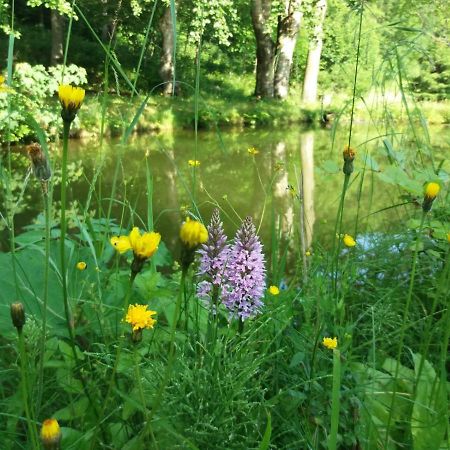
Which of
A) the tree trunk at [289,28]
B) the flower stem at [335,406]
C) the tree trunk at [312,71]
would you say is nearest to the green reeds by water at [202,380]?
the flower stem at [335,406]

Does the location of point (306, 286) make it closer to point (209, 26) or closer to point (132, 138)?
point (132, 138)

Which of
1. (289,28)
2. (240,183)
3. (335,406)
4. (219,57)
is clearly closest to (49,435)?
(335,406)

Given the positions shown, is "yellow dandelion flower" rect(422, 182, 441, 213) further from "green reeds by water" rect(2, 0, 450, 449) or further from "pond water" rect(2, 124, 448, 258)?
"pond water" rect(2, 124, 448, 258)

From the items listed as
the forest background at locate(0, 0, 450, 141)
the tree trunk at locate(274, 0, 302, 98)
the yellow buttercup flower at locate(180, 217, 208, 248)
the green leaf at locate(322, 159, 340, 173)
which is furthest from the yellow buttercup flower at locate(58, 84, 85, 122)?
the tree trunk at locate(274, 0, 302, 98)

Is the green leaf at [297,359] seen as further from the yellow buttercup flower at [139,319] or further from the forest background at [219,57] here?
the forest background at [219,57]

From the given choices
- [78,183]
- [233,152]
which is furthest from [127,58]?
[78,183]

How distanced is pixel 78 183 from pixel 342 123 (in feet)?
29.6

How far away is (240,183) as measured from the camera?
5.62 m

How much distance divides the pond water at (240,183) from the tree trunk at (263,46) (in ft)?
11.9

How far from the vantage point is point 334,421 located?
529 mm

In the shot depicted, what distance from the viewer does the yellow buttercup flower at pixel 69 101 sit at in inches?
21.1

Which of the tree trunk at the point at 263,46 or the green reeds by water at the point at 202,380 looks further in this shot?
the tree trunk at the point at 263,46

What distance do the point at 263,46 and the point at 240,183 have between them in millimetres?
8465

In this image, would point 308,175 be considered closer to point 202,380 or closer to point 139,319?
point 202,380
